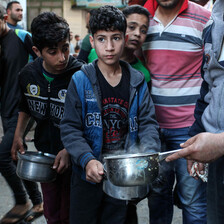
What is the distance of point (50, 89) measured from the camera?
2.39m

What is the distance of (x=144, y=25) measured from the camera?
245cm

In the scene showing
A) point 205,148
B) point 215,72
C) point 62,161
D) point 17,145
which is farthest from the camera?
point 17,145

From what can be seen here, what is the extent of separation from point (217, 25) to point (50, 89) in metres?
1.34

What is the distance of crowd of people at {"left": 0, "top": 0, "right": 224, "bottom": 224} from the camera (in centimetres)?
173

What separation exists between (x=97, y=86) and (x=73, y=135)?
0.37m

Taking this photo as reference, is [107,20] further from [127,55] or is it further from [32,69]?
[32,69]

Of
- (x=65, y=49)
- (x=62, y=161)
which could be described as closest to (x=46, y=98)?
(x=65, y=49)

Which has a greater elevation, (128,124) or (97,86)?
(97,86)

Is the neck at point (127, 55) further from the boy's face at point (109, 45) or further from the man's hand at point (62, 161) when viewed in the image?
the man's hand at point (62, 161)

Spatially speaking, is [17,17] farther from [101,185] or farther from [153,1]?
[101,185]

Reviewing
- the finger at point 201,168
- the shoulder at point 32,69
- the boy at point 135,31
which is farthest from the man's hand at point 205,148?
the shoulder at point 32,69

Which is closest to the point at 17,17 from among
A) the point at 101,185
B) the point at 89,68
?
the point at 89,68

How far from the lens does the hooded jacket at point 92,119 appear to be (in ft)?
6.27

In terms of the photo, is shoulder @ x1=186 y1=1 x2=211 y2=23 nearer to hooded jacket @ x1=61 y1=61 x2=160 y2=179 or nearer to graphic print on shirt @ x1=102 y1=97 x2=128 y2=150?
hooded jacket @ x1=61 y1=61 x2=160 y2=179
